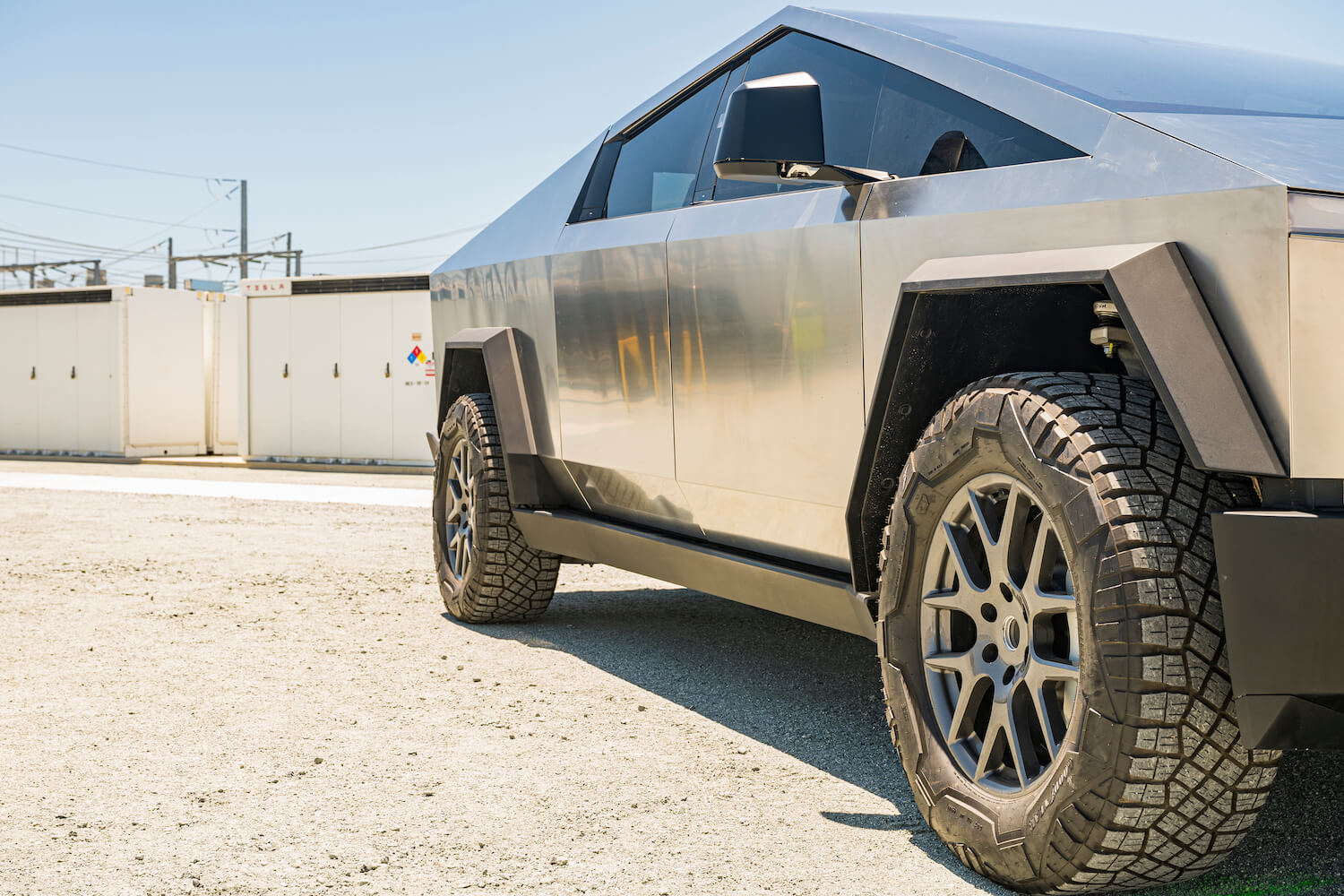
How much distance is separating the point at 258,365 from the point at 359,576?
13.0 meters

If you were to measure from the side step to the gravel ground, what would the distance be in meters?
0.40

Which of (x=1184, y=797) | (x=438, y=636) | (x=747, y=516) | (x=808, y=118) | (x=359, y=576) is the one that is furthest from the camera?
(x=359, y=576)

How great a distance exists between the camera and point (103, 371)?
19922 mm

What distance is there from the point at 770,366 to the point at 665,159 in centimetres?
122

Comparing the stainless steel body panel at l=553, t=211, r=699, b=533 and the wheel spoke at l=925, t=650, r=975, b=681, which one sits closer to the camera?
the wheel spoke at l=925, t=650, r=975, b=681

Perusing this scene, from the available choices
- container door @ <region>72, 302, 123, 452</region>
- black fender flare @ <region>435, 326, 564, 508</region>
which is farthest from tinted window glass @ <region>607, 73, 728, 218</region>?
container door @ <region>72, 302, 123, 452</region>

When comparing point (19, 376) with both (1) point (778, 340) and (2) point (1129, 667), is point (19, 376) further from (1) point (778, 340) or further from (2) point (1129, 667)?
(2) point (1129, 667)

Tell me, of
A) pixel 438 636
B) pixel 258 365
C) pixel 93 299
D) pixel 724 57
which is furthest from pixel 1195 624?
pixel 93 299

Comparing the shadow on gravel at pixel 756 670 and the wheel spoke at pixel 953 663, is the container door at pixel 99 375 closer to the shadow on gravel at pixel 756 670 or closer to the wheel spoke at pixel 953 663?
the shadow on gravel at pixel 756 670

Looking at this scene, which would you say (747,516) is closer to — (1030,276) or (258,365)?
(1030,276)

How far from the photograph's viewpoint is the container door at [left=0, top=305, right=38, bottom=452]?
67.7 ft

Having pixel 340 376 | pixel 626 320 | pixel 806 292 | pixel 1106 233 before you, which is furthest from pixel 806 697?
pixel 340 376

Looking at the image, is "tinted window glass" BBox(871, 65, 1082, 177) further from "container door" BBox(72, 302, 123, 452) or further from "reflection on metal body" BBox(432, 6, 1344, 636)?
"container door" BBox(72, 302, 123, 452)

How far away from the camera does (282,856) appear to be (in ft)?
8.94
